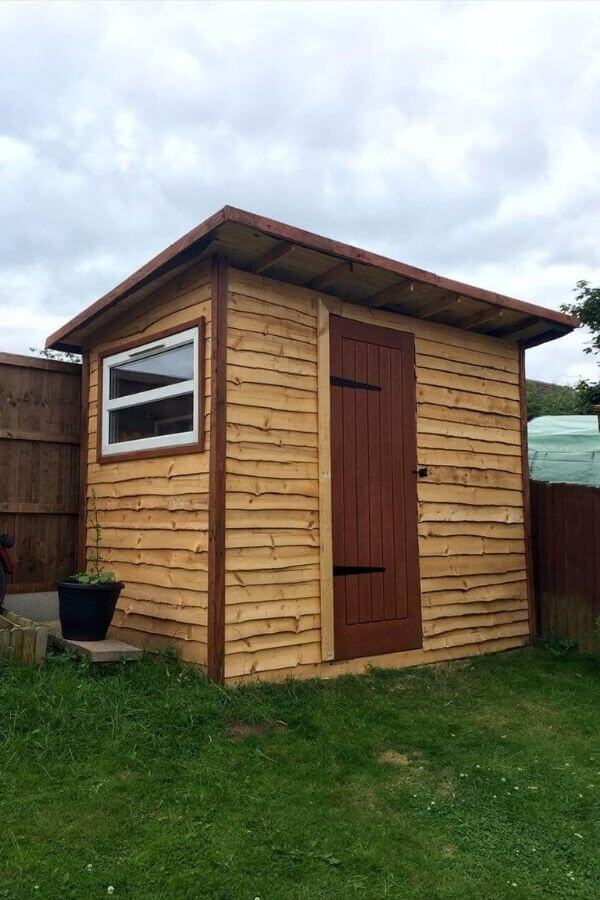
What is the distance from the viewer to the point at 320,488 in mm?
4855

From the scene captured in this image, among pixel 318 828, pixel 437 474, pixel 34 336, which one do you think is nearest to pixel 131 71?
pixel 437 474

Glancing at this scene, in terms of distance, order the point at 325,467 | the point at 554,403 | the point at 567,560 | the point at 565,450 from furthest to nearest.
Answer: the point at 554,403 → the point at 565,450 → the point at 567,560 → the point at 325,467

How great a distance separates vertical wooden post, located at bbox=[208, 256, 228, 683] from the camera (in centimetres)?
421

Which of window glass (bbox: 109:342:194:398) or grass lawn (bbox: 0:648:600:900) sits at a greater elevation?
window glass (bbox: 109:342:194:398)

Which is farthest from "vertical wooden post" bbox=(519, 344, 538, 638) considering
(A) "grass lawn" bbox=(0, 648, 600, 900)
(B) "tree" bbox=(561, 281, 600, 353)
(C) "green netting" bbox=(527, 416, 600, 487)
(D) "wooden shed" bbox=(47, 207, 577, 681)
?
(B) "tree" bbox=(561, 281, 600, 353)

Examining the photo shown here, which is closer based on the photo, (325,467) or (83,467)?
(325,467)

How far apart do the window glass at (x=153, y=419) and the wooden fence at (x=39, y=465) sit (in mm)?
593

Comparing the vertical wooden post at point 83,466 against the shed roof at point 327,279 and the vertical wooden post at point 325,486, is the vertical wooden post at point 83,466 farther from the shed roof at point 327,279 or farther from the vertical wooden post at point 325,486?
the vertical wooden post at point 325,486

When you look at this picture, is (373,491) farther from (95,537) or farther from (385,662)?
(95,537)

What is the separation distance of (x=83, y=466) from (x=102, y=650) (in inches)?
77.5

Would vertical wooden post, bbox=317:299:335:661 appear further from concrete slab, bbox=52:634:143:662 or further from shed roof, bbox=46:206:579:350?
concrete slab, bbox=52:634:143:662

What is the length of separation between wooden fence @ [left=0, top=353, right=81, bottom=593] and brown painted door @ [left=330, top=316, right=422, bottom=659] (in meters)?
2.32

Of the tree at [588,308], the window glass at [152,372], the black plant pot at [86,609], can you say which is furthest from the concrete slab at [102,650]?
the tree at [588,308]

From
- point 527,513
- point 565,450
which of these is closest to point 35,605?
point 527,513
